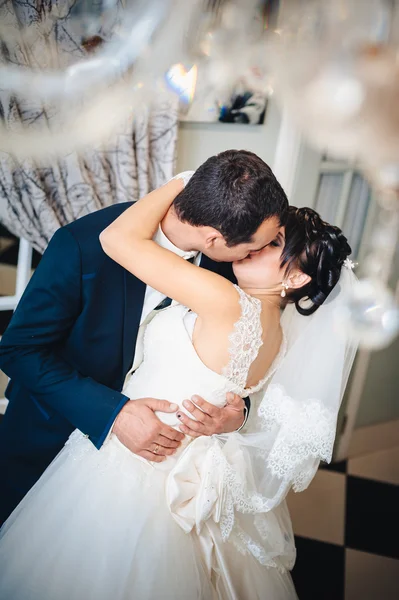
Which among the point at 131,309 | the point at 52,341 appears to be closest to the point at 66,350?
the point at 52,341

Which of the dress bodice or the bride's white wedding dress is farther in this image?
the dress bodice

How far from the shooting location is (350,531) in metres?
2.13

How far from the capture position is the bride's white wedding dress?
3.33ft

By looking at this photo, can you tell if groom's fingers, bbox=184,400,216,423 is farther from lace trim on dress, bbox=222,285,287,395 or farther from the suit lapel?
the suit lapel

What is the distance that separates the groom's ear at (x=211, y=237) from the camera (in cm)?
110

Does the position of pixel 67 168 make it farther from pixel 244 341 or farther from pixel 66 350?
pixel 244 341

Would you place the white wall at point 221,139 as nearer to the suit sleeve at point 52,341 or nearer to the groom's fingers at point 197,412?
the suit sleeve at point 52,341

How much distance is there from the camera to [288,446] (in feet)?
3.93

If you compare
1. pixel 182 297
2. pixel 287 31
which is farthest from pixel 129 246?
pixel 287 31

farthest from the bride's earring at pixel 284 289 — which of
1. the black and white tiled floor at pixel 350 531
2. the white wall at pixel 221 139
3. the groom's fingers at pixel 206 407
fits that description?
the black and white tiled floor at pixel 350 531

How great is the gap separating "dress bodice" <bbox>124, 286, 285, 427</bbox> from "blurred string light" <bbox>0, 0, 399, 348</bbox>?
0.39 meters

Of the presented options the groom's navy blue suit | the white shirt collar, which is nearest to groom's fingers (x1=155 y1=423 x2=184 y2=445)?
the groom's navy blue suit

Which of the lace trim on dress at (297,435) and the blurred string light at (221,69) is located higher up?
the blurred string light at (221,69)

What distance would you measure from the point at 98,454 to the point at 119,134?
3.82 feet
